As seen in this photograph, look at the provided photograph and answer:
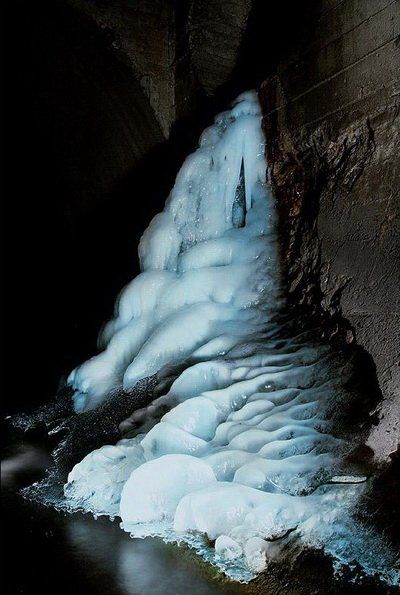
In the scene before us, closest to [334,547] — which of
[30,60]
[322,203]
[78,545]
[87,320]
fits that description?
[78,545]

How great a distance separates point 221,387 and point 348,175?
1748 millimetres

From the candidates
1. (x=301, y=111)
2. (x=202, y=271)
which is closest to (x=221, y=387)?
(x=202, y=271)

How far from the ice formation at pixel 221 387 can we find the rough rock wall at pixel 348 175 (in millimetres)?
268

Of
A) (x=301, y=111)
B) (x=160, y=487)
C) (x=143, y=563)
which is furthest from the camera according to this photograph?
(x=301, y=111)

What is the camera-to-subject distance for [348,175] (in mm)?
3654

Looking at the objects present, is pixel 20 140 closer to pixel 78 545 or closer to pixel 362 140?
pixel 362 140

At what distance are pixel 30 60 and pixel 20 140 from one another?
1638mm

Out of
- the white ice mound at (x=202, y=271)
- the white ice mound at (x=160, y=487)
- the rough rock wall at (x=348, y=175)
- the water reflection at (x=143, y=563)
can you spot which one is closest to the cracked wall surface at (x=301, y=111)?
the rough rock wall at (x=348, y=175)

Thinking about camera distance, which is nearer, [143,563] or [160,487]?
[143,563]

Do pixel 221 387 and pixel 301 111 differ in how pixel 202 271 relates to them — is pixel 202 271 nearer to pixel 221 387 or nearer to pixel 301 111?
pixel 221 387

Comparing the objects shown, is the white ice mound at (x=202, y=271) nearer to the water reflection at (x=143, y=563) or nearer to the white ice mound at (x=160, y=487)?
the white ice mound at (x=160, y=487)

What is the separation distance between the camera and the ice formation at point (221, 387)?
2.16 meters

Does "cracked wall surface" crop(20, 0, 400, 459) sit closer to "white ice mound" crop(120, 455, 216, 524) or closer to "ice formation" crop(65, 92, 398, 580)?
"ice formation" crop(65, 92, 398, 580)

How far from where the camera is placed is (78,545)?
6.95ft
